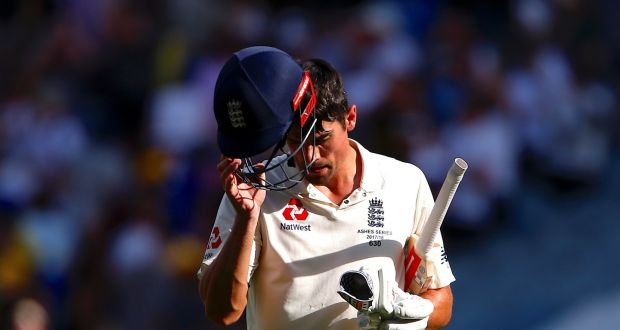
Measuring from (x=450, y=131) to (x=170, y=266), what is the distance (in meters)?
2.56

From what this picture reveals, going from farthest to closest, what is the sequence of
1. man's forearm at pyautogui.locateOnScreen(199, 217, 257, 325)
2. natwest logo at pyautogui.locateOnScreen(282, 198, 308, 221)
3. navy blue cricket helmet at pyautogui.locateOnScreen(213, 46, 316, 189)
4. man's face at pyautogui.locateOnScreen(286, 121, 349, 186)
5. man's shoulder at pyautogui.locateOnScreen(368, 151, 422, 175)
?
1. man's shoulder at pyautogui.locateOnScreen(368, 151, 422, 175)
2. natwest logo at pyautogui.locateOnScreen(282, 198, 308, 221)
3. man's face at pyautogui.locateOnScreen(286, 121, 349, 186)
4. man's forearm at pyautogui.locateOnScreen(199, 217, 257, 325)
5. navy blue cricket helmet at pyautogui.locateOnScreen(213, 46, 316, 189)

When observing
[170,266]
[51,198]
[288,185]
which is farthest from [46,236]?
[288,185]

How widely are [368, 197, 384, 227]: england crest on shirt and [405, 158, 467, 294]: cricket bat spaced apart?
0.16 meters

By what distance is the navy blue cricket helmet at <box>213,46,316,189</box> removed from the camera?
4211 mm

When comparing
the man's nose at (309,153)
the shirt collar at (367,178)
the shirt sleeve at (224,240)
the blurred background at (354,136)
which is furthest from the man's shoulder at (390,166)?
the blurred background at (354,136)

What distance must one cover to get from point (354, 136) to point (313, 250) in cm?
484

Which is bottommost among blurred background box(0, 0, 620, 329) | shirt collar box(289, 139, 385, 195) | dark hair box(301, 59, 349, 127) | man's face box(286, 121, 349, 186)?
blurred background box(0, 0, 620, 329)

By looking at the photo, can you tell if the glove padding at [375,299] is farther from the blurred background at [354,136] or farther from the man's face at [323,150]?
the blurred background at [354,136]

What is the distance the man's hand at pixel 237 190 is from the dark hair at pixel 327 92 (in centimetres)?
32

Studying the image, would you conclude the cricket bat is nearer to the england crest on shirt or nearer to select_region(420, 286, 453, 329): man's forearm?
select_region(420, 286, 453, 329): man's forearm

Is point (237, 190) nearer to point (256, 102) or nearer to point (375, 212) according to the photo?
point (256, 102)

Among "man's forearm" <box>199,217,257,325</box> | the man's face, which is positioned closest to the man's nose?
the man's face

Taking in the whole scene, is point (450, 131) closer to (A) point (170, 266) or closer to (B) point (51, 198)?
(A) point (170, 266)

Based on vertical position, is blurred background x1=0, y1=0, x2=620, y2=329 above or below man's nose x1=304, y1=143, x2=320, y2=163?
below
